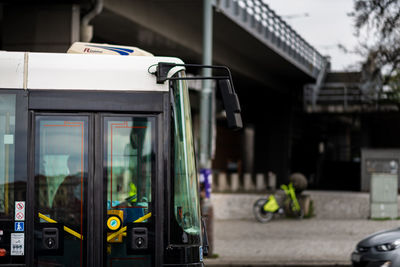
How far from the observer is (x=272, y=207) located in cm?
2103

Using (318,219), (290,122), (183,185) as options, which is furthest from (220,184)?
(183,185)

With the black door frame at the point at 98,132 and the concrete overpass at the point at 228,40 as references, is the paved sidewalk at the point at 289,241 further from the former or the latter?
the black door frame at the point at 98,132

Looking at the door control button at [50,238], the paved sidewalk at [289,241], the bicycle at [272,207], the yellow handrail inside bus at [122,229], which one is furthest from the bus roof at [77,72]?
the bicycle at [272,207]

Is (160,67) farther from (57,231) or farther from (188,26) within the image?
(188,26)

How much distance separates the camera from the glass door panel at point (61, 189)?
5414 millimetres

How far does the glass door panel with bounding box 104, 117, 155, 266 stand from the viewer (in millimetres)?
5484

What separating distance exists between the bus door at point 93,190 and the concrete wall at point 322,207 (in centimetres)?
1722

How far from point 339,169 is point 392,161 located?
17809mm

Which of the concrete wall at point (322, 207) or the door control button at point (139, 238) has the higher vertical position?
the door control button at point (139, 238)

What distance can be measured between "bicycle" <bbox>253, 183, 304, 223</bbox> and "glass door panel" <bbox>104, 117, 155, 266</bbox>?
51.5ft

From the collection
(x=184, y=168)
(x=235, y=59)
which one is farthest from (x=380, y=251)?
(x=235, y=59)

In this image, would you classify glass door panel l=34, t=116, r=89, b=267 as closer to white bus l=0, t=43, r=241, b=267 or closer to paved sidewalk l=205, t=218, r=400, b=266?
white bus l=0, t=43, r=241, b=267

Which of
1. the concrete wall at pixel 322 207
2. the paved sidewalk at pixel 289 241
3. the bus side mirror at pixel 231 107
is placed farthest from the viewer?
the concrete wall at pixel 322 207

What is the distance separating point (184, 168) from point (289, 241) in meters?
11.0
